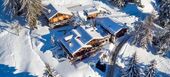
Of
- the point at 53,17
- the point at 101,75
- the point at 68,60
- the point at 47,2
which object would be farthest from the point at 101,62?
the point at 47,2

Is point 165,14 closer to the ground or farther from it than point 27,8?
closer to the ground

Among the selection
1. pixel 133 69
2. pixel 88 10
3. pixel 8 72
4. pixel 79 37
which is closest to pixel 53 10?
pixel 88 10

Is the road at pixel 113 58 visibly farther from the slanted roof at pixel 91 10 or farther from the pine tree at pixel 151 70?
the slanted roof at pixel 91 10

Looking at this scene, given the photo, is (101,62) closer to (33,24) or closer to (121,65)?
(121,65)

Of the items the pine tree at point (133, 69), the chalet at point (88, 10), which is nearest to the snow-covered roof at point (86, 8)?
the chalet at point (88, 10)

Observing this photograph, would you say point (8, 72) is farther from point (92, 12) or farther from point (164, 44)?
point (164, 44)
